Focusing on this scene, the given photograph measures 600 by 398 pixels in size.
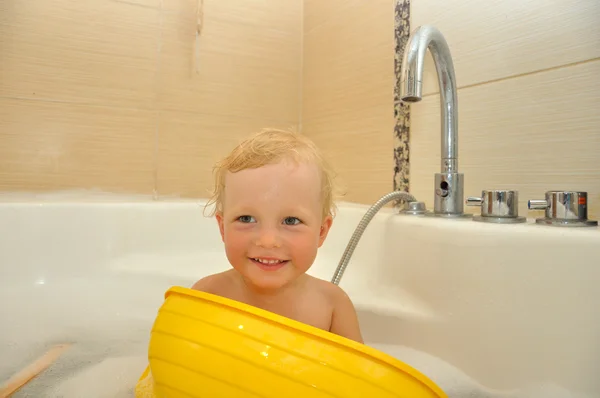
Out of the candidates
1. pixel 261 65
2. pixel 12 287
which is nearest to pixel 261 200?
pixel 12 287

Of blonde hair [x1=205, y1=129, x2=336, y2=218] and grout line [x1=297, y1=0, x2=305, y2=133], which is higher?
grout line [x1=297, y1=0, x2=305, y2=133]

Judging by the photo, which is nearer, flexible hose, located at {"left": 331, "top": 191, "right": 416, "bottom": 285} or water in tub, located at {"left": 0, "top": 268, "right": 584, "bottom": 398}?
water in tub, located at {"left": 0, "top": 268, "right": 584, "bottom": 398}

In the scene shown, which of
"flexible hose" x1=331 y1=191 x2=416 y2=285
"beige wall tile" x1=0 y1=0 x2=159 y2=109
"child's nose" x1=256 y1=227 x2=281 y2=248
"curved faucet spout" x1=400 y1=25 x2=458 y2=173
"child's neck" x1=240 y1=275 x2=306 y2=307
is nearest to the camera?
"child's nose" x1=256 y1=227 x2=281 y2=248

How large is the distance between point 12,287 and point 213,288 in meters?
0.67

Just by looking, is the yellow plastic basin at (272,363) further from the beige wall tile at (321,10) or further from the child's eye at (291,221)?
the beige wall tile at (321,10)

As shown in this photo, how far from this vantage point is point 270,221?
1.78ft

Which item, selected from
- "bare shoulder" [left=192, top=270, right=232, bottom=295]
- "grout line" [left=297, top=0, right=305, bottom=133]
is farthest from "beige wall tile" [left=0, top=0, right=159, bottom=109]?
"bare shoulder" [left=192, top=270, right=232, bottom=295]

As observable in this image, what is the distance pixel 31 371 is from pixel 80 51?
928 millimetres

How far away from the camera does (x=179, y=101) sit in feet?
4.68

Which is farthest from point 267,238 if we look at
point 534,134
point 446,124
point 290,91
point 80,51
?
point 290,91

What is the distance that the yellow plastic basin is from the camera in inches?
15.5

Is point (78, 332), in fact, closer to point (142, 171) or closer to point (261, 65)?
point (142, 171)

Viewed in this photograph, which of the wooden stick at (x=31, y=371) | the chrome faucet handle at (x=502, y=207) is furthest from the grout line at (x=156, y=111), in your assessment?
the chrome faucet handle at (x=502, y=207)

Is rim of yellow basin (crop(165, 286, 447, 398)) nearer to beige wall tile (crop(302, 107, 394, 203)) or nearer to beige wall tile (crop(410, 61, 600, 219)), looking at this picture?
beige wall tile (crop(410, 61, 600, 219))
